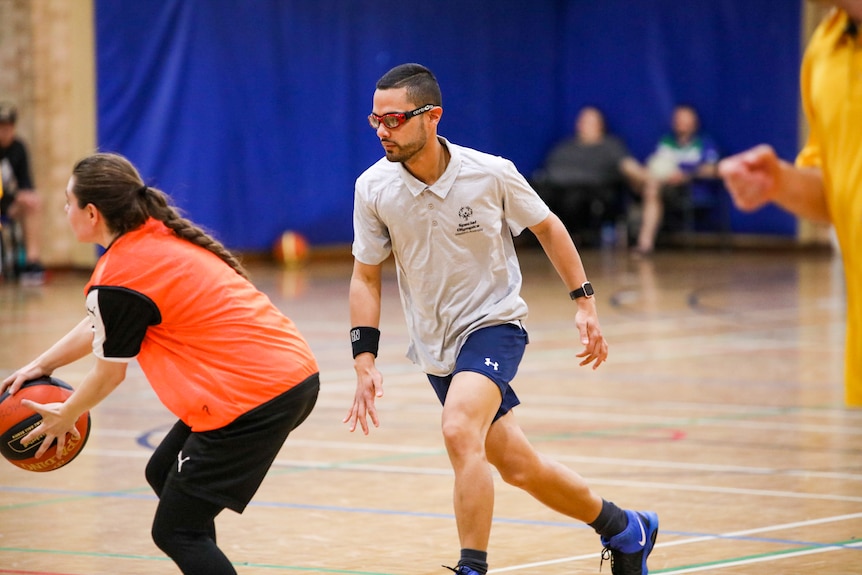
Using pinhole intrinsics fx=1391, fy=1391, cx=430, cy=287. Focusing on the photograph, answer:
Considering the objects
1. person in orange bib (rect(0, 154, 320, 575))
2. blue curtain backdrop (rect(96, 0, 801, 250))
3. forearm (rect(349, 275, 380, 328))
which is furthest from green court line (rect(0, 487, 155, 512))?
blue curtain backdrop (rect(96, 0, 801, 250))

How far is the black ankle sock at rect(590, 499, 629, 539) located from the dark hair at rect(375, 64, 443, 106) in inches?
60.9

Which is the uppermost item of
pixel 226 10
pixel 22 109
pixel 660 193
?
pixel 226 10

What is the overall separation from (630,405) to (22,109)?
10850 millimetres

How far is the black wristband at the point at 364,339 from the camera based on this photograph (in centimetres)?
483

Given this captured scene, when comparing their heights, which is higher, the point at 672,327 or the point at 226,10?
the point at 226,10

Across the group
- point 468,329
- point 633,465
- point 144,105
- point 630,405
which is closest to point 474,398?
point 468,329

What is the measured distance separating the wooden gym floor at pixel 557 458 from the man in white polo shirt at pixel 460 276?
498 millimetres

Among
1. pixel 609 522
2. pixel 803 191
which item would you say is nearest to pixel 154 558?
pixel 609 522

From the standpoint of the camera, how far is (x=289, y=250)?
750 inches

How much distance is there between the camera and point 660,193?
805 inches

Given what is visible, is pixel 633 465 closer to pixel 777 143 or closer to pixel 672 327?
pixel 672 327

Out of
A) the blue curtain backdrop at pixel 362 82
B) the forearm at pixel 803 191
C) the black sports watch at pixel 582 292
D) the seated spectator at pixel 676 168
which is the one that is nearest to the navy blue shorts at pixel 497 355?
the black sports watch at pixel 582 292

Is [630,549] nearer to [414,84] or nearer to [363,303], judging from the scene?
[363,303]

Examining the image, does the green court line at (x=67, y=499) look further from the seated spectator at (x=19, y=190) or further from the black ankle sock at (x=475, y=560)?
the seated spectator at (x=19, y=190)
